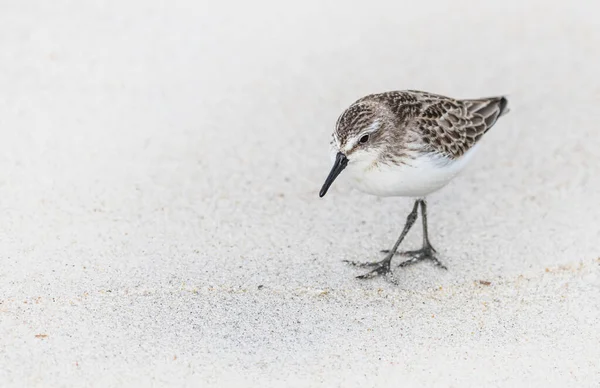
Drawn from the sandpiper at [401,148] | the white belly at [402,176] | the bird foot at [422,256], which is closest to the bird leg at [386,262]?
the sandpiper at [401,148]

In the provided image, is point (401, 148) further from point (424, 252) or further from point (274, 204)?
point (274, 204)

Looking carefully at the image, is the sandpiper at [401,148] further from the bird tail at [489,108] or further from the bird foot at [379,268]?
the bird tail at [489,108]

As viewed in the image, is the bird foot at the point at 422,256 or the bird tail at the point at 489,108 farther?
the bird tail at the point at 489,108

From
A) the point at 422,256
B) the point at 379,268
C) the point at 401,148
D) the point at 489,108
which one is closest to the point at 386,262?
the point at 379,268

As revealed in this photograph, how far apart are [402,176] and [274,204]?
1.20 meters

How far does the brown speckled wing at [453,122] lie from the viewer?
4.66 m

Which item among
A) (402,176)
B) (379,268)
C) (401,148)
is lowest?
(379,268)

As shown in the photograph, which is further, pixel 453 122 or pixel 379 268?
pixel 453 122

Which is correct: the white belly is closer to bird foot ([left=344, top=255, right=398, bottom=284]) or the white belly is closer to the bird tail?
bird foot ([left=344, top=255, right=398, bottom=284])

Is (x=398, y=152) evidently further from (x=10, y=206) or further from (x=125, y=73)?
(x=125, y=73)

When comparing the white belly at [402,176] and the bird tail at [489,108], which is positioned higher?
the bird tail at [489,108]

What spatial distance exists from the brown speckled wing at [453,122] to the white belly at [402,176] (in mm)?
101

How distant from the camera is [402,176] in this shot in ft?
14.6

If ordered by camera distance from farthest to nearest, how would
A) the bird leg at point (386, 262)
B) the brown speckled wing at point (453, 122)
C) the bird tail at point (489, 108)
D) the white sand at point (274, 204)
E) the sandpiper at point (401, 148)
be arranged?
1. the bird tail at point (489, 108)
2. the bird leg at point (386, 262)
3. the brown speckled wing at point (453, 122)
4. the sandpiper at point (401, 148)
5. the white sand at point (274, 204)
